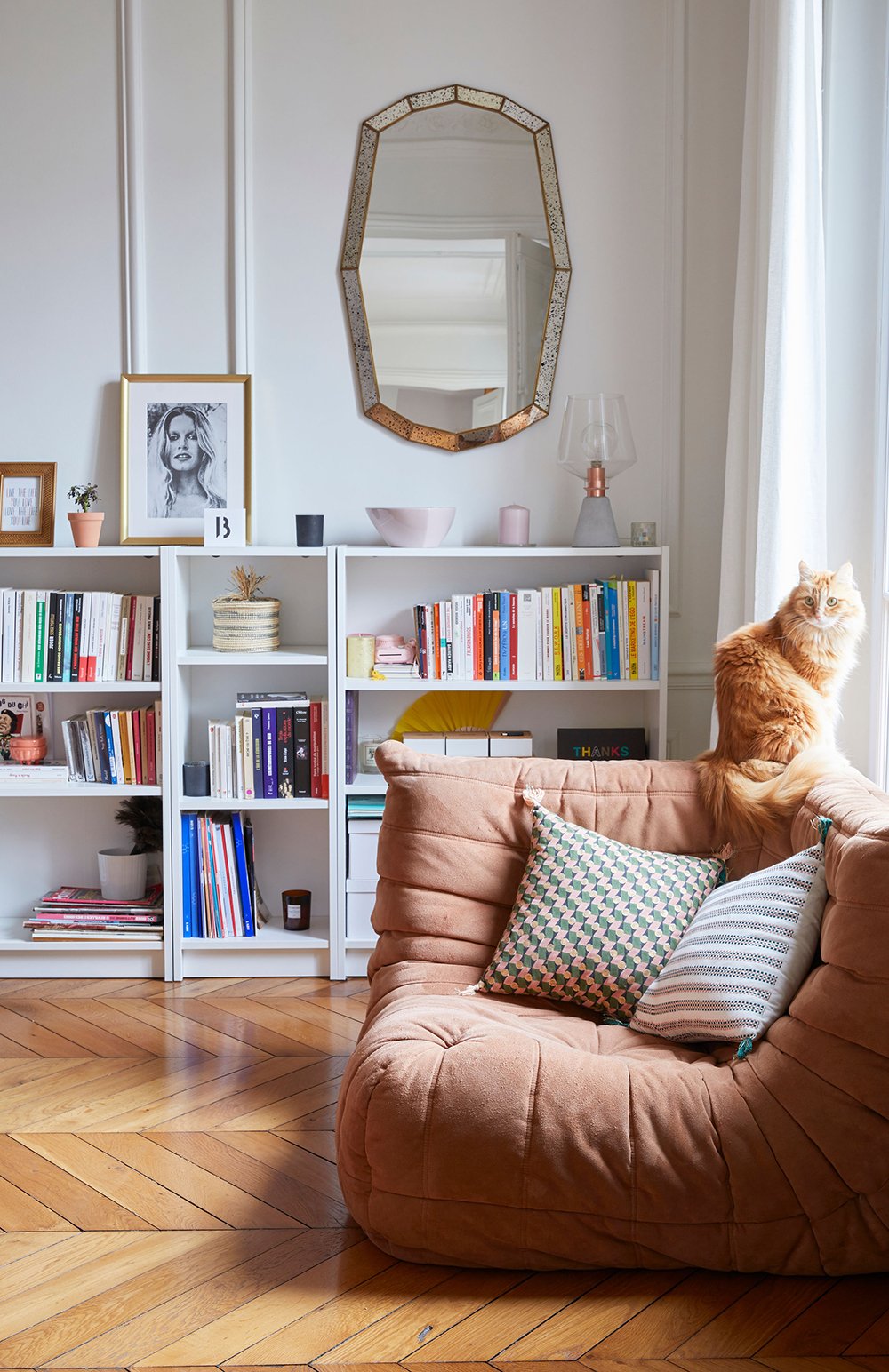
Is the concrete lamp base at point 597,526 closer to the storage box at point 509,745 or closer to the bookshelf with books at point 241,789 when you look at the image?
the storage box at point 509,745

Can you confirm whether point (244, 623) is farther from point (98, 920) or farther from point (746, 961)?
point (746, 961)

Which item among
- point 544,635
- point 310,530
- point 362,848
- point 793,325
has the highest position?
point 793,325

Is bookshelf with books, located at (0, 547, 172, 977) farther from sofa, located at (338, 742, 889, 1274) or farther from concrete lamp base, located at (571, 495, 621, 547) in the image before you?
sofa, located at (338, 742, 889, 1274)

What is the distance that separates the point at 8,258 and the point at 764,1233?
3.06 meters

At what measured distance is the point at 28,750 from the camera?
10.9ft

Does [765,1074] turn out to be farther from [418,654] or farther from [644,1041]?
[418,654]

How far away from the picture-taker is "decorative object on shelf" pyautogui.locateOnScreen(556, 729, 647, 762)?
3283 millimetres

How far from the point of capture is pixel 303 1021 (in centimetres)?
292

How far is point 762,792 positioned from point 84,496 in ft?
6.56

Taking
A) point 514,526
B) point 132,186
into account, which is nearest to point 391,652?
point 514,526

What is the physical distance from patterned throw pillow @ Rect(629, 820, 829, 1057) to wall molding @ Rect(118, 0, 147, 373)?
2.27 meters

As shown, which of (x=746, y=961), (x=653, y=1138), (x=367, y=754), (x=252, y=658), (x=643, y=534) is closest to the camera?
(x=653, y=1138)

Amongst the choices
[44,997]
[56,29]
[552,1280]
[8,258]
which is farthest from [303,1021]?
[56,29]

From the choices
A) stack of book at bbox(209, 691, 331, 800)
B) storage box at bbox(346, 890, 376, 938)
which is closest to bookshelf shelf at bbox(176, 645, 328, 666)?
stack of book at bbox(209, 691, 331, 800)
